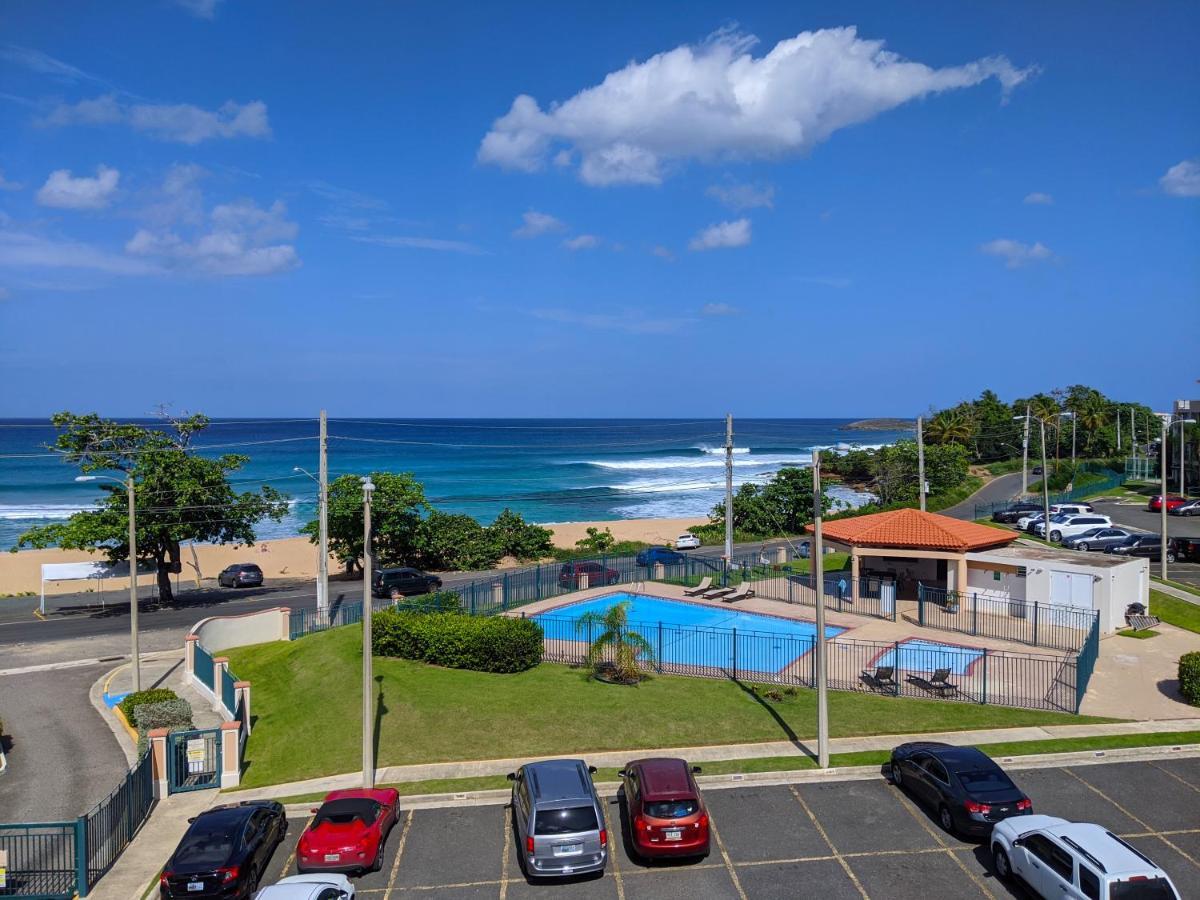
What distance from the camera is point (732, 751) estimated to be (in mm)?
22453

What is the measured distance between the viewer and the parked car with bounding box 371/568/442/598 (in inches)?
1834

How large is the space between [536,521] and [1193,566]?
190 feet

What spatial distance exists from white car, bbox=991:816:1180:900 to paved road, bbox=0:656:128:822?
65.5ft

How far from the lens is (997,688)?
26.5 meters

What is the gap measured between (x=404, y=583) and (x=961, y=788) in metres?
34.3

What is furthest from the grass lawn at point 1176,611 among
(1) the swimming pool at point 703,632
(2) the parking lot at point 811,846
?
(2) the parking lot at point 811,846

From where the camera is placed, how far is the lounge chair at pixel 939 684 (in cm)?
2570

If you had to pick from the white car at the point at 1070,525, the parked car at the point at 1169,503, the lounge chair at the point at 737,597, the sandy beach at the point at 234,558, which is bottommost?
the sandy beach at the point at 234,558

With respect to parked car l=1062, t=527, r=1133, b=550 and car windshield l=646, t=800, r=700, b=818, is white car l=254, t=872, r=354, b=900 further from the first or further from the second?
parked car l=1062, t=527, r=1133, b=550

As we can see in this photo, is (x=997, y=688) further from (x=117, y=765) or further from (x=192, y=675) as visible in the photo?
(x=192, y=675)

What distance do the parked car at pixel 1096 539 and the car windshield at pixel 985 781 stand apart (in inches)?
1436

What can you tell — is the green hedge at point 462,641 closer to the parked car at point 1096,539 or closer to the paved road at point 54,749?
the paved road at point 54,749

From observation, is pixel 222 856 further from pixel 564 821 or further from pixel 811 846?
pixel 811 846

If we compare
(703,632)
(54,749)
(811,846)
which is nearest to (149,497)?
(54,749)
